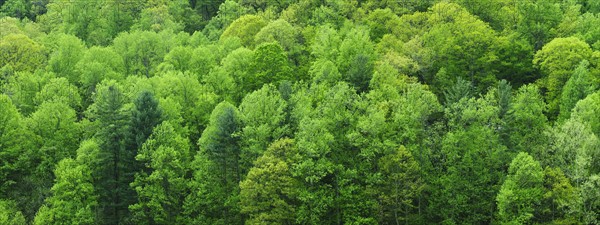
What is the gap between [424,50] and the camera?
3511 inches

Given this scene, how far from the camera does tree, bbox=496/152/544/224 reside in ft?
210

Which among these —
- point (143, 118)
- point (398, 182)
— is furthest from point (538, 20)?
point (143, 118)

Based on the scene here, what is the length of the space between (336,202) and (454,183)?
12.7m

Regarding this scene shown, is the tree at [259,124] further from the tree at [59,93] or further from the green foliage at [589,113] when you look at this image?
the green foliage at [589,113]

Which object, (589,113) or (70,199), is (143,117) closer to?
(70,199)

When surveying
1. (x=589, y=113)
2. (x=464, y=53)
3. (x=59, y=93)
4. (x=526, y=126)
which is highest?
(x=464, y=53)

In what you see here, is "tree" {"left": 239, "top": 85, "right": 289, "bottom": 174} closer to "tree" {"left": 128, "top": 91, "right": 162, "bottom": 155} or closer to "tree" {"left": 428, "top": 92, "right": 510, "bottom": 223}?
"tree" {"left": 128, "top": 91, "right": 162, "bottom": 155}

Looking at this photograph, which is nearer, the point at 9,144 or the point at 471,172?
the point at 471,172

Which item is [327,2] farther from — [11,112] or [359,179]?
[11,112]

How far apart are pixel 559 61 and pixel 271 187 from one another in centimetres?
4330

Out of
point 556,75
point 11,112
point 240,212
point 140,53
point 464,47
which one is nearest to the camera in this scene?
point 240,212

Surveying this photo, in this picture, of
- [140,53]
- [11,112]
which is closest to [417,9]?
[140,53]

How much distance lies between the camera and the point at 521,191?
64.2 meters

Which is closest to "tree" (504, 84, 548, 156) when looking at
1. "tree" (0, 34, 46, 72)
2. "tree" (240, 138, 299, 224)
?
"tree" (240, 138, 299, 224)
